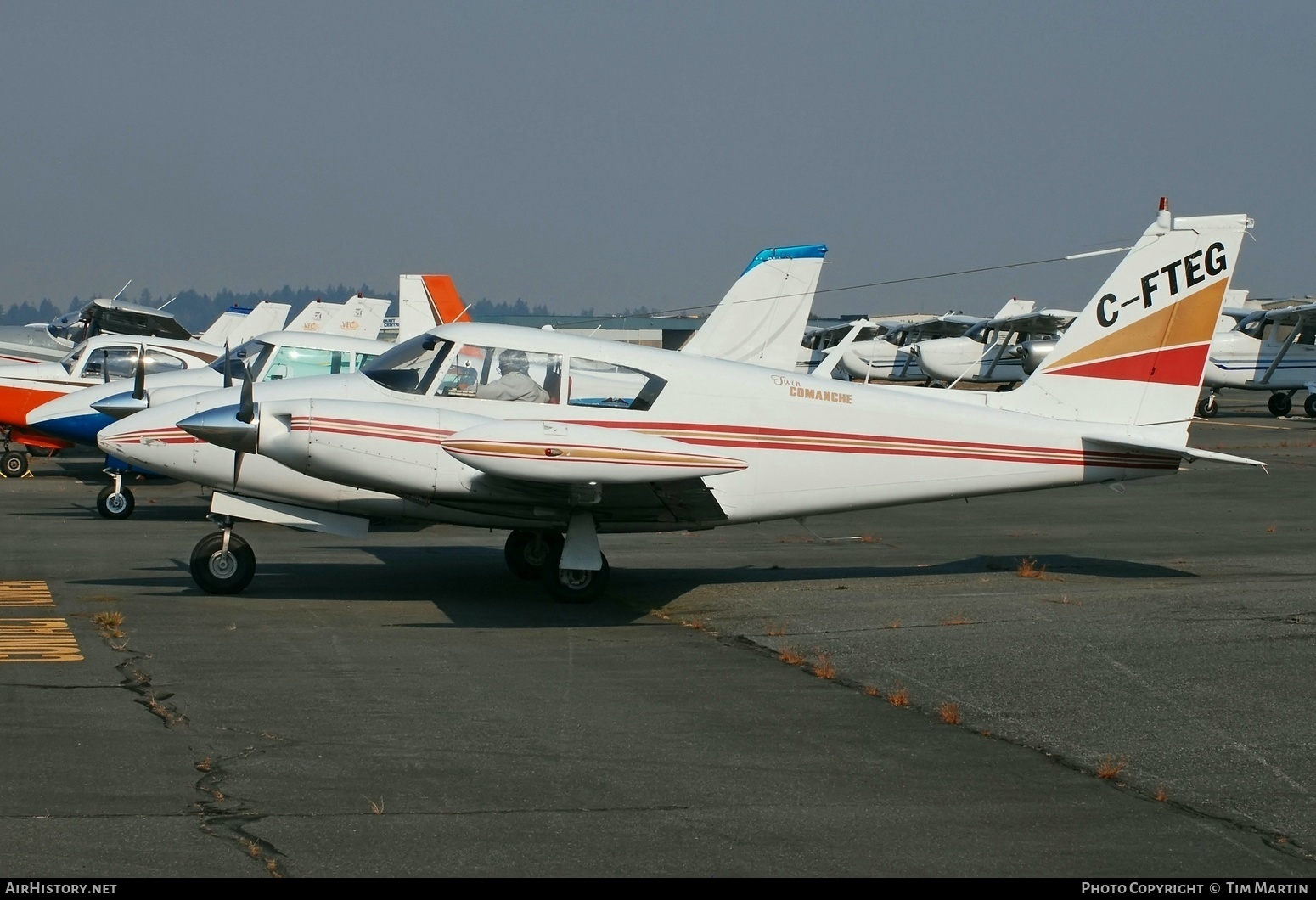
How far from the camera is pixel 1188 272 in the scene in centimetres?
1277

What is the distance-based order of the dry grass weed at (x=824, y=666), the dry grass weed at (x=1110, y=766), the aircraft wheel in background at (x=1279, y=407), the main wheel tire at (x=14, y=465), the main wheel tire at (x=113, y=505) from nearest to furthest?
1. the dry grass weed at (x=1110, y=766)
2. the dry grass weed at (x=824, y=666)
3. the main wheel tire at (x=113, y=505)
4. the main wheel tire at (x=14, y=465)
5. the aircraft wheel in background at (x=1279, y=407)

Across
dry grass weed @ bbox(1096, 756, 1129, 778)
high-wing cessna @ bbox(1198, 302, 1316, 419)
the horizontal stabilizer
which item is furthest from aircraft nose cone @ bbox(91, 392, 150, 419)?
high-wing cessna @ bbox(1198, 302, 1316, 419)

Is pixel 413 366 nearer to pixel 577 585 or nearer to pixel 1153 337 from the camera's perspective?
pixel 577 585

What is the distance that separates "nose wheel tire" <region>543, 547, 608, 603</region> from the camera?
1163cm

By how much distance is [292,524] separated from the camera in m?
11.9

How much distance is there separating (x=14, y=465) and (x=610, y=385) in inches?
630

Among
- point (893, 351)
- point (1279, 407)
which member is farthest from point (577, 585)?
point (893, 351)

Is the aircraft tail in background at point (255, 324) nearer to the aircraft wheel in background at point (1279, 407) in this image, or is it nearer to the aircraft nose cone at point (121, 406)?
the aircraft nose cone at point (121, 406)

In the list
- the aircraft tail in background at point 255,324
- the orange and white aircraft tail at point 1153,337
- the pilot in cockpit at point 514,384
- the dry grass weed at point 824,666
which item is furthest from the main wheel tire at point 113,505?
the aircraft tail in background at point 255,324

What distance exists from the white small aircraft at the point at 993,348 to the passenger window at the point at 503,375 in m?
35.1

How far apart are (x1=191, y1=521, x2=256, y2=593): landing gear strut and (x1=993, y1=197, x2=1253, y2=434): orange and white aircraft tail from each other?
7.09m

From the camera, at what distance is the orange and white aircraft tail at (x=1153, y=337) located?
12758mm

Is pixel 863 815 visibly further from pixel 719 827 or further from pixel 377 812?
pixel 377 812

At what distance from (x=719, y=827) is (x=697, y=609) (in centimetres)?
589
